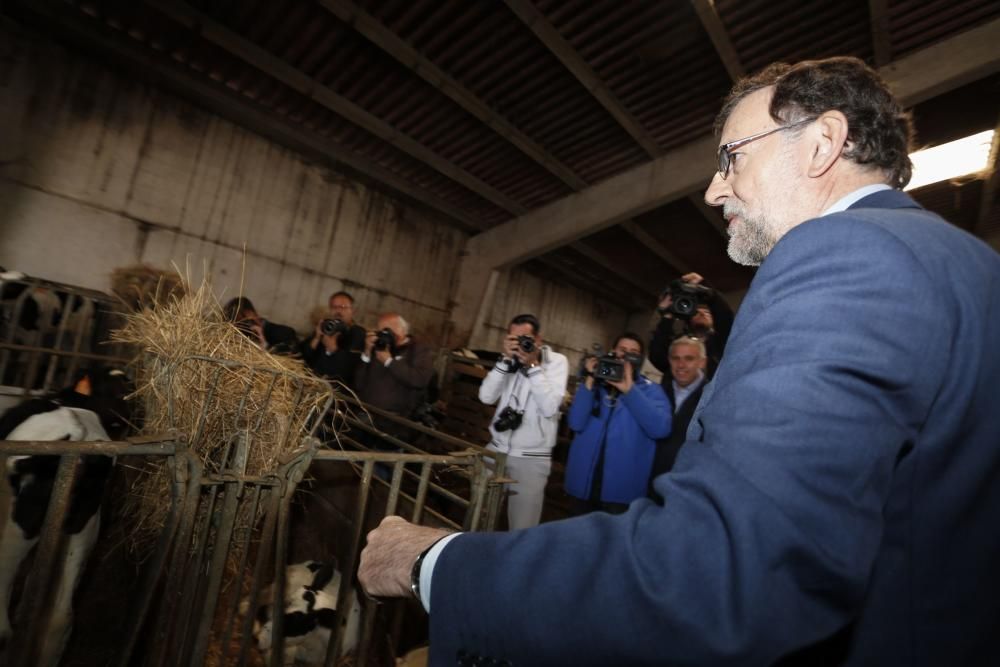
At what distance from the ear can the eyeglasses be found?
0.04 meters

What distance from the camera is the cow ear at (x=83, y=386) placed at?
2.63 m

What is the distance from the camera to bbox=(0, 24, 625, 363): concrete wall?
5.46m

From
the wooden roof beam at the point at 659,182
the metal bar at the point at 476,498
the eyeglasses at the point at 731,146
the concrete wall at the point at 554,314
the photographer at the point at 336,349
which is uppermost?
the wooden roof beam at the point at 659,182

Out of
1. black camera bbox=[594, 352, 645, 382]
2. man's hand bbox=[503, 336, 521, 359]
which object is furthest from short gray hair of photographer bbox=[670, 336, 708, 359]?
man's hand bbox=[503, 336, 521, 359]

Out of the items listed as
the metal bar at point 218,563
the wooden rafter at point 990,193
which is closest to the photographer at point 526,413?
the metal bar at point 218,563

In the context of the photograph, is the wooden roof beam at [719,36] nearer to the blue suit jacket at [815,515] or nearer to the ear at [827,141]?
the ear at [827,141]

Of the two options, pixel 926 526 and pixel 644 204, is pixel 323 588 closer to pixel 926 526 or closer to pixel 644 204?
pixel 926 526

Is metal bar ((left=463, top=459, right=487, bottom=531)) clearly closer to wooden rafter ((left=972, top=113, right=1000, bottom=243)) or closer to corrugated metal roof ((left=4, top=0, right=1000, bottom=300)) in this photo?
corrugated metal roof ((left=4, top=0, right=1000, bottom=300))

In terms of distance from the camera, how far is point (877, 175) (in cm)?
96

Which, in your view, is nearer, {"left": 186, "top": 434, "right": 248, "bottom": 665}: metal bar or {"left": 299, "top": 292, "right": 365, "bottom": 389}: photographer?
{"left": 186, "top": 434, "right": 248, "bottom": 665}: metal bar

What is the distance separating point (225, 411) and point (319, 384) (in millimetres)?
486

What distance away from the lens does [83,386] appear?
266 cm

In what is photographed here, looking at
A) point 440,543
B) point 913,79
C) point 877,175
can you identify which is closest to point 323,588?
point 440,543

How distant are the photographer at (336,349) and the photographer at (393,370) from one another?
224mm
